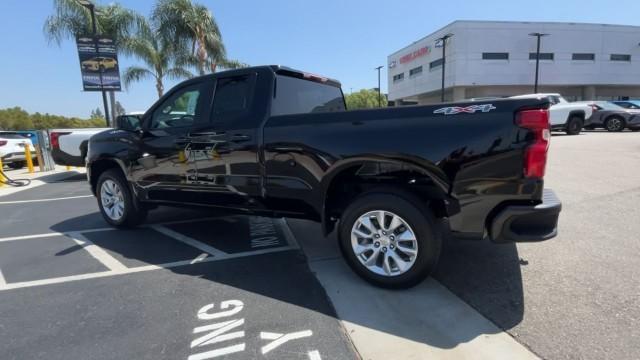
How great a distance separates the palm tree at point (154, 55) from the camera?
19828mm

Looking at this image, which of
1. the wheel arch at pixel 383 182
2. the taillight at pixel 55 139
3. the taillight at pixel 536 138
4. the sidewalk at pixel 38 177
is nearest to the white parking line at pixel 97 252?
the wheel arch at pixel 383 182

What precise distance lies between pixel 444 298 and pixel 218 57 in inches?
899

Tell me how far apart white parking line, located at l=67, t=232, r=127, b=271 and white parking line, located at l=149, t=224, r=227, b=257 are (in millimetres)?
781

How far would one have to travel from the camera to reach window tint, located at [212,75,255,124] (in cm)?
379

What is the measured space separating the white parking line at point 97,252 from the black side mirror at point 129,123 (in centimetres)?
150

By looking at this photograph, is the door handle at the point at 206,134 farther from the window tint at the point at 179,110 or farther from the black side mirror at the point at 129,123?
the black side mirror at the point at 129,123

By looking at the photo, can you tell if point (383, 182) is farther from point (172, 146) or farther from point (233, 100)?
point (172, 146)

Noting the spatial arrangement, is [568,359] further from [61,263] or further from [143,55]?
[143,55]

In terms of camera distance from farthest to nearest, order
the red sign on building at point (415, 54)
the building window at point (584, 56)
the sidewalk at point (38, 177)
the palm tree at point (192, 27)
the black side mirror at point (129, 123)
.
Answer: the red sign on building at point (415, 54) < the building window at point (584, 56) < the palm tree at point (192, 27) < the sidewalk at point (38, 177) < the black side mirror at point (129, 123)

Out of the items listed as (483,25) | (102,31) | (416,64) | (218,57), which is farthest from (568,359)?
(416,64)

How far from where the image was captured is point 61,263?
3.99m

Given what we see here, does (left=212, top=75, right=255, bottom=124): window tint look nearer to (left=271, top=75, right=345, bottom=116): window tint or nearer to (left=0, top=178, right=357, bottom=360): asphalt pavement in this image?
(left=271, top=75, right=345, bottom=116): window tint

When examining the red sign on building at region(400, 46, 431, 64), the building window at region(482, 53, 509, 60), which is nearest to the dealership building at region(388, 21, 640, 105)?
the building window at region(482, 53, 509, 60)

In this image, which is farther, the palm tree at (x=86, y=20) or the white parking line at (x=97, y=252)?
the palm tree at (x=86, y=20)
